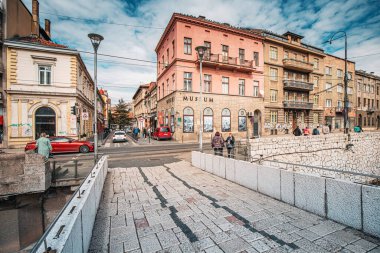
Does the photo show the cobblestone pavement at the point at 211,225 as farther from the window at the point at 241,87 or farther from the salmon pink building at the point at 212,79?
the window at the point at 241,87

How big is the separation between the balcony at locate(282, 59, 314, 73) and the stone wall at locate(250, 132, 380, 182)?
15518 mm

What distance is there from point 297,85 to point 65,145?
3286 centimetres

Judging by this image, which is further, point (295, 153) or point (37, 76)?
point (37, 76)

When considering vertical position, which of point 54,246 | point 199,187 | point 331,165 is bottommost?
point 331,165

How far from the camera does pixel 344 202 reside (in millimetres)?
A: 3629

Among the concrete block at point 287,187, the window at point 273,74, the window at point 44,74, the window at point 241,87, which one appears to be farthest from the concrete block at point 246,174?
the window at point 273,74

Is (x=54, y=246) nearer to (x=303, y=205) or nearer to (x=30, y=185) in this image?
(x=303, y=205)

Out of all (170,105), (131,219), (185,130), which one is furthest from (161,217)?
(170,105)

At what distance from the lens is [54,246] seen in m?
1.75

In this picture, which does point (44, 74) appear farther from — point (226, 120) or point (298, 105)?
point (298, 105)

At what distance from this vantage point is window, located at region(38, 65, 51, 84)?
18812 mm

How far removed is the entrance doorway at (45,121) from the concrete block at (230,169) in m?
20.3

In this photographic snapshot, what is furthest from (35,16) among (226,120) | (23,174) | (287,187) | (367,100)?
(367,100)

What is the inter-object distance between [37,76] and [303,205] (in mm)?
24472
